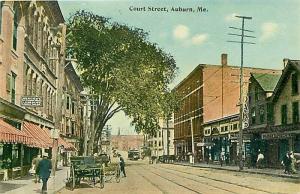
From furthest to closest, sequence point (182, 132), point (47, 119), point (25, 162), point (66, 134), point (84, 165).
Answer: point (182, 132) → point (66, 134) → point (47, 119) → point (25, 162) → point (84, 165)

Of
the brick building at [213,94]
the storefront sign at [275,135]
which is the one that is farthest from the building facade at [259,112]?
the brick building at [213,94]

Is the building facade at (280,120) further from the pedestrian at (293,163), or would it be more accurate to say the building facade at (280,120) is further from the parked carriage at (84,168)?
the parked carriage at (84,168)

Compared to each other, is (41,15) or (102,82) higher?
(41,15)

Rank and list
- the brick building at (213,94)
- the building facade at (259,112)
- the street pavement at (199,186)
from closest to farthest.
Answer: the street pavement at (199,186) < the building facade at (259,112) < the brick building at (213,94)

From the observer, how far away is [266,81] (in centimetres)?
3988

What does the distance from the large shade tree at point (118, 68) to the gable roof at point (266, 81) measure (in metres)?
7.45

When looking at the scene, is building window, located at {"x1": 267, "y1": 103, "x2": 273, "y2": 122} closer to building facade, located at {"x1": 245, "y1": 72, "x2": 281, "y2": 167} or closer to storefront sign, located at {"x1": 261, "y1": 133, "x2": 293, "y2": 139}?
building facade, located at {"x1": 245, "y1": 72, "x2": 281, "y2": 167}

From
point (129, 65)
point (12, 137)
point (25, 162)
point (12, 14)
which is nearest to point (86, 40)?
point (129, 65)

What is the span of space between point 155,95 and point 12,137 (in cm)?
2362

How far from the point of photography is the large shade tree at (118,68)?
122 ft

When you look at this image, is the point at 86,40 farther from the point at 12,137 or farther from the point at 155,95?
the point at 12,137

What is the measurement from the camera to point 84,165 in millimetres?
20016

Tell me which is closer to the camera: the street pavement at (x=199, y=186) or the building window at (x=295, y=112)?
the street pavement at (x=199, y=186)

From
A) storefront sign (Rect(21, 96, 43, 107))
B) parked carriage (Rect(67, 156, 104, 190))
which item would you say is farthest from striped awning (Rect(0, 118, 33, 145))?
parked carriage (Rect(67, 156, 104, 190))
